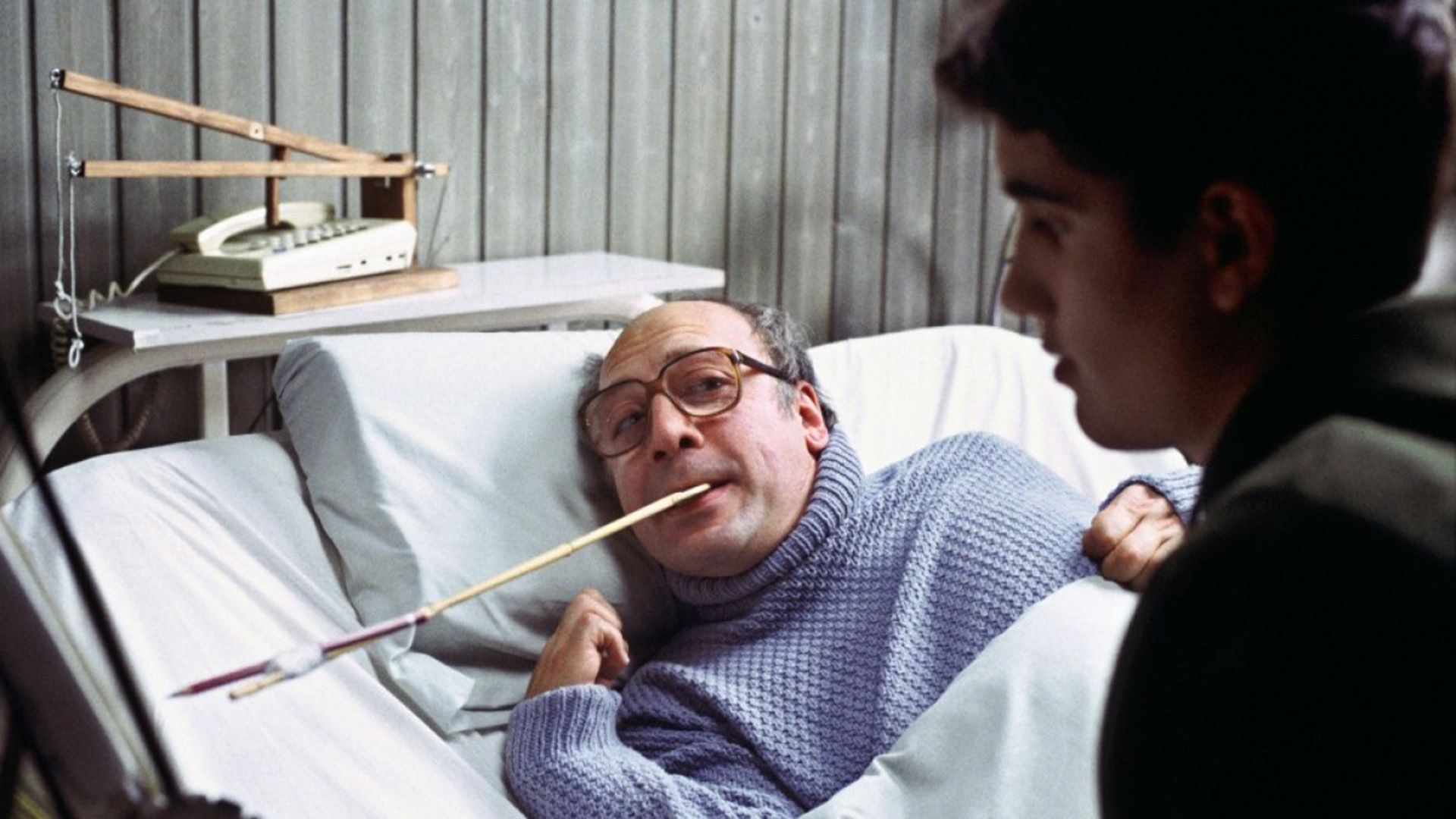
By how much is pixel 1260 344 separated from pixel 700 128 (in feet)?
6.89

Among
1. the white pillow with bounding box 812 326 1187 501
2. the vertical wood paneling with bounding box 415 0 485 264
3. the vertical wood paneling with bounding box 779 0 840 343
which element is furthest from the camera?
the vertical wood paneling with bounding box 779 0 840 343

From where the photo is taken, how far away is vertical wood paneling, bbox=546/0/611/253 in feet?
8.54

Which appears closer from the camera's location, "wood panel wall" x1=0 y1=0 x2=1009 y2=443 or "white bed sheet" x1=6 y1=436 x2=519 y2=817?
"white bed sheet" x1=6 y1=436 x2=519 y2=817

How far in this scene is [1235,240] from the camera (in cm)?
75

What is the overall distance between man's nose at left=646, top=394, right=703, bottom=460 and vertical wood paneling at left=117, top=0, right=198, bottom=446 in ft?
2.50

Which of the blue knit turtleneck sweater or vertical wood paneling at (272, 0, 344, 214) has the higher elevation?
vertical wood paneling at (272, 0, 344, 214)

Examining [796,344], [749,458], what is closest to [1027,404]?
[796,344]

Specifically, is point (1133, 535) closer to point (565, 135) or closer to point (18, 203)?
point (565, 135)

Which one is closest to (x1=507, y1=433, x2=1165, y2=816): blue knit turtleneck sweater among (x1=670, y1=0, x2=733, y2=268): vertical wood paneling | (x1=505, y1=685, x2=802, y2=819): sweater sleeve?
(x1=505, y1=685, x2=802, y2=819): sweater sleeve

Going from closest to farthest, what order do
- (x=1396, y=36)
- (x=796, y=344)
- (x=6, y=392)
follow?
1. (x=6, y=392)
2. (x=1396, y=36)
3. (x=796, y=344)

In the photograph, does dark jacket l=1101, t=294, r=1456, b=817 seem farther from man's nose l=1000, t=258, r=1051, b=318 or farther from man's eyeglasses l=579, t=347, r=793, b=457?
man's eyeglasses l=579, t=347, r=793, b=457

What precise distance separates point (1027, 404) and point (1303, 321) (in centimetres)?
170

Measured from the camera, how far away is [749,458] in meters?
1.84

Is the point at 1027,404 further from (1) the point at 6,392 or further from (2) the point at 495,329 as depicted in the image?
(1) the point at 6,392
